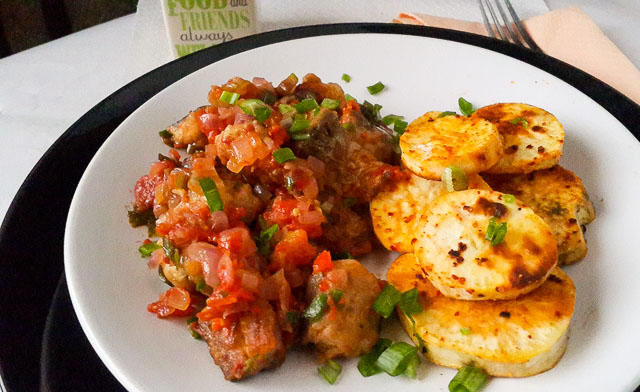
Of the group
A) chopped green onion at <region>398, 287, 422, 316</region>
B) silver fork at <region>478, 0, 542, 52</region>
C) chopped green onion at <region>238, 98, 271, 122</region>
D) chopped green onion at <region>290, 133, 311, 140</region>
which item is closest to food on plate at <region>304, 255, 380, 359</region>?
chopped green onion at <region>398, 287, 422, 316</region>

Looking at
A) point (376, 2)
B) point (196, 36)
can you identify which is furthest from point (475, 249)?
point (376, 2)

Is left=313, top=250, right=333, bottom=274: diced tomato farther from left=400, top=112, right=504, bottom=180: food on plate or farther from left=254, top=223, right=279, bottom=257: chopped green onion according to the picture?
left=400, top=112, right=504, bottom=180: food on plate

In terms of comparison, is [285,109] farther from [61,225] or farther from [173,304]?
[61,225]

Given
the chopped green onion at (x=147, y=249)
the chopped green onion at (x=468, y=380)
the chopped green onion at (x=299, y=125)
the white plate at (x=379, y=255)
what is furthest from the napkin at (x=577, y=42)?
the chopped green onion at (x=147, y=249)

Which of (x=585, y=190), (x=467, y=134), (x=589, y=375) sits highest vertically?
(x=467, y=134)

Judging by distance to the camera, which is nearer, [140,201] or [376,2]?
[140,201]

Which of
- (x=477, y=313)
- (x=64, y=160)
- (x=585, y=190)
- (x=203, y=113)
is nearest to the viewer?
(x=477, y=313)

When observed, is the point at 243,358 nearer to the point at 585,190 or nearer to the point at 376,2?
the point at 585,190
